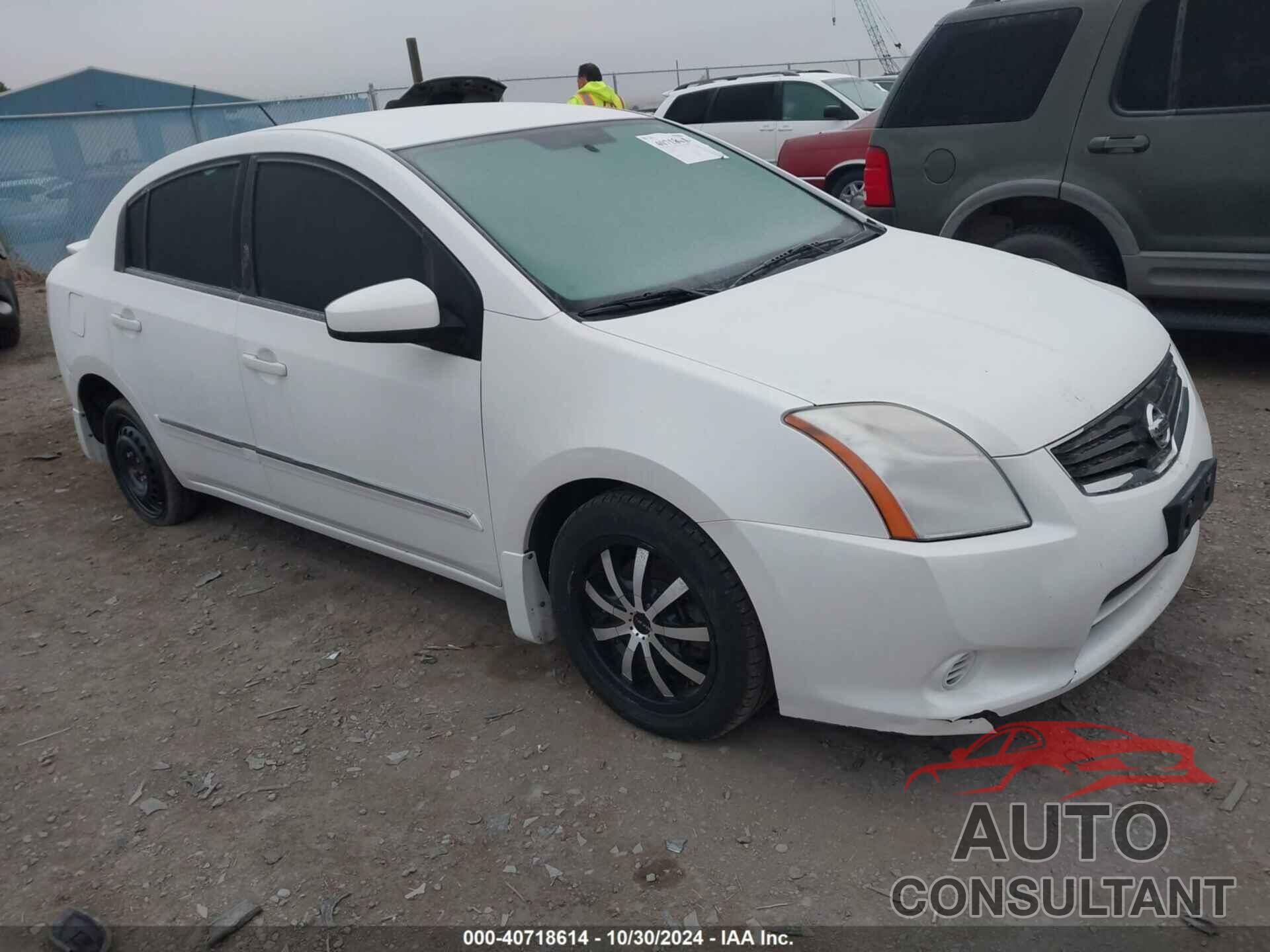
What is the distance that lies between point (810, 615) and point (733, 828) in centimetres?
58

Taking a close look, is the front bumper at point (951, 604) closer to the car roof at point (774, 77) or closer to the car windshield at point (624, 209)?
the car windshield at point (624, 209)

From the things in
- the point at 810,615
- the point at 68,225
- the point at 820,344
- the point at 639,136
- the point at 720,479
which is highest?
the point at 639,136

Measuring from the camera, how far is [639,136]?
381 centimetres

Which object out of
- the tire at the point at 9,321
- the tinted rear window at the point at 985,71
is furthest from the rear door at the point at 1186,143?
the tire at the point at 9,321

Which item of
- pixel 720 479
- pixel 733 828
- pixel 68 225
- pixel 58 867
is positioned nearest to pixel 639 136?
pixel 720 479

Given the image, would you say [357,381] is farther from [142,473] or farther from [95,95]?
[95,95]

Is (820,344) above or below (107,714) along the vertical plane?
above

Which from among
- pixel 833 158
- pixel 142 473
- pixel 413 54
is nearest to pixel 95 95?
pixel 413 54

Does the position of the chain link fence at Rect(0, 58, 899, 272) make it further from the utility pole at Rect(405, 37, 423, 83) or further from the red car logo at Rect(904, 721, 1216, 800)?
the red car logo at Rect(904, 721, 1216, 800)

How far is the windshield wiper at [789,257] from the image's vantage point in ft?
10.5

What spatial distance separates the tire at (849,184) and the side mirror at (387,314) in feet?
26.1

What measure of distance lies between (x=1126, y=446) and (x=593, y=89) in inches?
313

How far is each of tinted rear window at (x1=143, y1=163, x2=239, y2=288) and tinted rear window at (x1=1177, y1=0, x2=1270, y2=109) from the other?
4112 mm

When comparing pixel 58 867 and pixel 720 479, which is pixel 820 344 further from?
pixel 58 867
